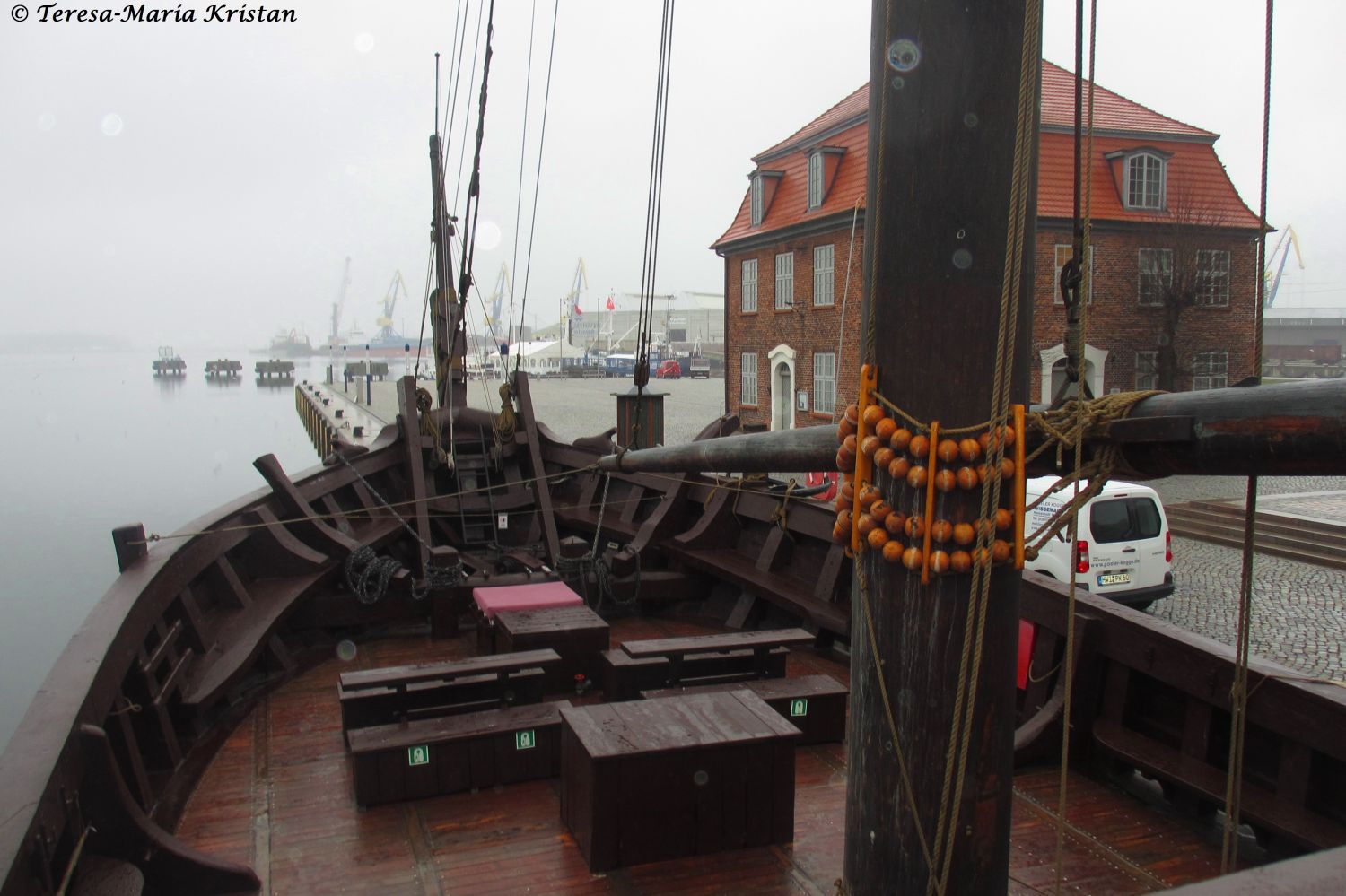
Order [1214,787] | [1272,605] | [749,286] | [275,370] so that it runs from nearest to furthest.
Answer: [1214,787], [1272,605], [749,286], [275,370]

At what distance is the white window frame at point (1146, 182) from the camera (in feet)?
76.2

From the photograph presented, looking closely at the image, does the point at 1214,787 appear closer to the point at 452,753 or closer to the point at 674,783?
the point at 674,783

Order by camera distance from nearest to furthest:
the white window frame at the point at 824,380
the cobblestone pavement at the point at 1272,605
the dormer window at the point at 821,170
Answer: the cobblestone pavement at the point at 1272,605, the dormer window at the point at 821,170, the white window frame at the point at 824,380

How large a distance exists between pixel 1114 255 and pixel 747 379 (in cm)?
972

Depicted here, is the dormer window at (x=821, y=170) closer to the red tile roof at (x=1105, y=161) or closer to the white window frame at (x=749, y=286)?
the red tile roof at (x=1105, y=161)

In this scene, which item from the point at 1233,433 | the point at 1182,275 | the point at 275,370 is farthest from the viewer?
the point at 275,370

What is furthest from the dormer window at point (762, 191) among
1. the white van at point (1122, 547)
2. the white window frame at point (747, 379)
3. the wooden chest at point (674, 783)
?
the wooden chest at point (674, 783)

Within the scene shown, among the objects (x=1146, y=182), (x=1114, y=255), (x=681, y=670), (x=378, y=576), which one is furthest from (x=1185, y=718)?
(x=1146, y=182)

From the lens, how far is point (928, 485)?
196 centimetres

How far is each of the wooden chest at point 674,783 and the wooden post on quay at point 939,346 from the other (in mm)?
1592

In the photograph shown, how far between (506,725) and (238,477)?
36487 mm

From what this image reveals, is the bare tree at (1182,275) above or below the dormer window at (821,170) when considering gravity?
Answer: below

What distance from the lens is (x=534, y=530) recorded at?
30.1 feet

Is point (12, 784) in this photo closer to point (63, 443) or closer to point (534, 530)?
point (534, 530)
